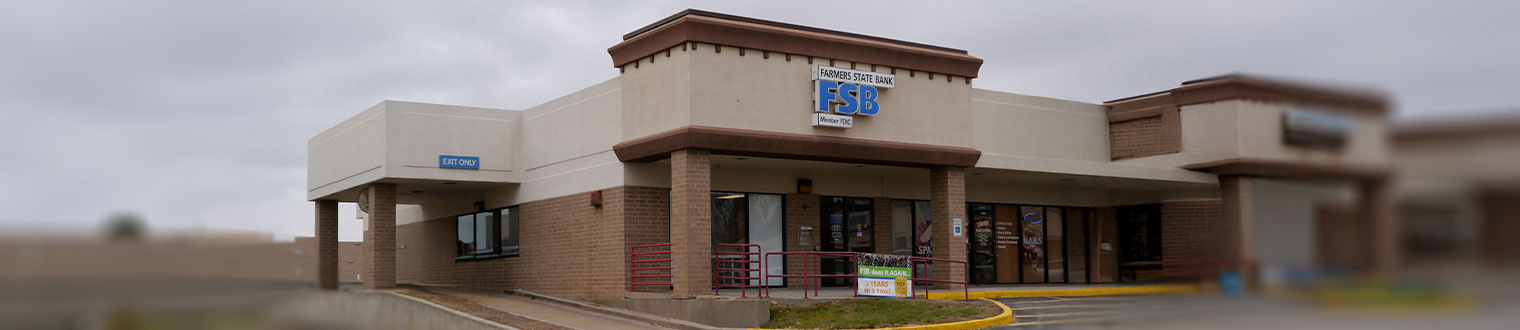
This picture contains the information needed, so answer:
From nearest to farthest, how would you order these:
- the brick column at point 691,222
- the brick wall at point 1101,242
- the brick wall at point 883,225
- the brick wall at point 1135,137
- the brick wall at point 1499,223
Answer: the brick wall at point 1499,223 < the brick column at point 691,222 < the brick wall at point 883,225 < the brick wall at point 1135,137 < the brick wall at point 1101,242

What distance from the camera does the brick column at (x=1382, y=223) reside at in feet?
7.49

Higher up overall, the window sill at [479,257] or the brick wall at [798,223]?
the brick wall at [798,223]

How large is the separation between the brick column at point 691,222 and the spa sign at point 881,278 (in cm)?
249

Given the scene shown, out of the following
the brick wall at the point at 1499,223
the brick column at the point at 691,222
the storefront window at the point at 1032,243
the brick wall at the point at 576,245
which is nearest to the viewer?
the brick wall at the point at 1499,223

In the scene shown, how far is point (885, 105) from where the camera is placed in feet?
68.7

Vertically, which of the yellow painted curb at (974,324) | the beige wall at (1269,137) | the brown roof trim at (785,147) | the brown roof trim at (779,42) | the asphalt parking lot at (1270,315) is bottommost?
the yellow painted curb at (974,324)

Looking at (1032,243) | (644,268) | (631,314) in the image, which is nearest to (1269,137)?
(631,314)

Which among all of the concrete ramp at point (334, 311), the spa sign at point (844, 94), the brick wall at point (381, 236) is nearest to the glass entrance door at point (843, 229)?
the spa sign at point (844, 94)

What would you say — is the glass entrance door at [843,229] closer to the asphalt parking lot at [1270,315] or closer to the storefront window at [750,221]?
the storefront window at [750,221]

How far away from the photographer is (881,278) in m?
18.8

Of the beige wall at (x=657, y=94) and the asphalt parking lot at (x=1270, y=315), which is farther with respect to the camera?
the beige wall at (x=657, y=94)

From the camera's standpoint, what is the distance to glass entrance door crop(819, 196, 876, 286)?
23969mm

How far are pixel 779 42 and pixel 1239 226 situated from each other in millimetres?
17178

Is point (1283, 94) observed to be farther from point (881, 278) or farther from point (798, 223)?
point (798, 223)
